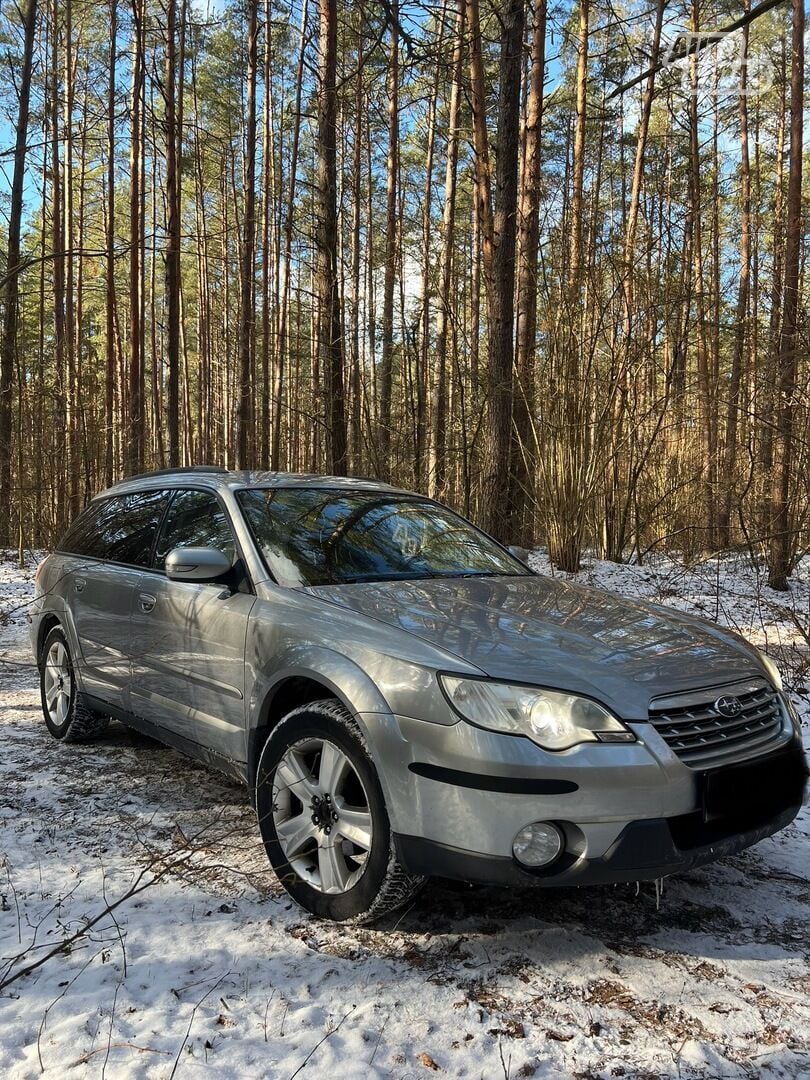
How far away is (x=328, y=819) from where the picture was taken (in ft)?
8.64

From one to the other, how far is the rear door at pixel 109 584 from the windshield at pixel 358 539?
868 mm

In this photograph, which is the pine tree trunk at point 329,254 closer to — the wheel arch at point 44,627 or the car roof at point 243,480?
the wheel arch at point 44,627

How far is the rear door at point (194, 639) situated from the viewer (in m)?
3.14

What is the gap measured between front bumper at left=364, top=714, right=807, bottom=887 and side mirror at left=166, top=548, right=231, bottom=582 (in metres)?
1.24

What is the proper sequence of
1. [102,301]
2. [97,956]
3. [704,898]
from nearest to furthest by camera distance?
[97,956] → [704,898] → [102,301]

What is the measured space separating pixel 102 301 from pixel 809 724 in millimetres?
31690

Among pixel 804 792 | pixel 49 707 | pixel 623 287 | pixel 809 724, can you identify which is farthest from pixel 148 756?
pixel 623 287

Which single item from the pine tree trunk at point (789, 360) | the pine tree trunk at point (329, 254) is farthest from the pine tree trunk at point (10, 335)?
the pine tree trunk at point (789, 360)

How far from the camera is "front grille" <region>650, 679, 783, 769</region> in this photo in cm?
233

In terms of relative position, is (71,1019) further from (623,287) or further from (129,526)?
(623,287)

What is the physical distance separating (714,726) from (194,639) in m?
2.16

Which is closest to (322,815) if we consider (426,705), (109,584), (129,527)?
(426,705)

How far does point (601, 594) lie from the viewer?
11.5ft

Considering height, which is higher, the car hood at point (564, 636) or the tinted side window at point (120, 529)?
the tinted side window at point (120, 529)
